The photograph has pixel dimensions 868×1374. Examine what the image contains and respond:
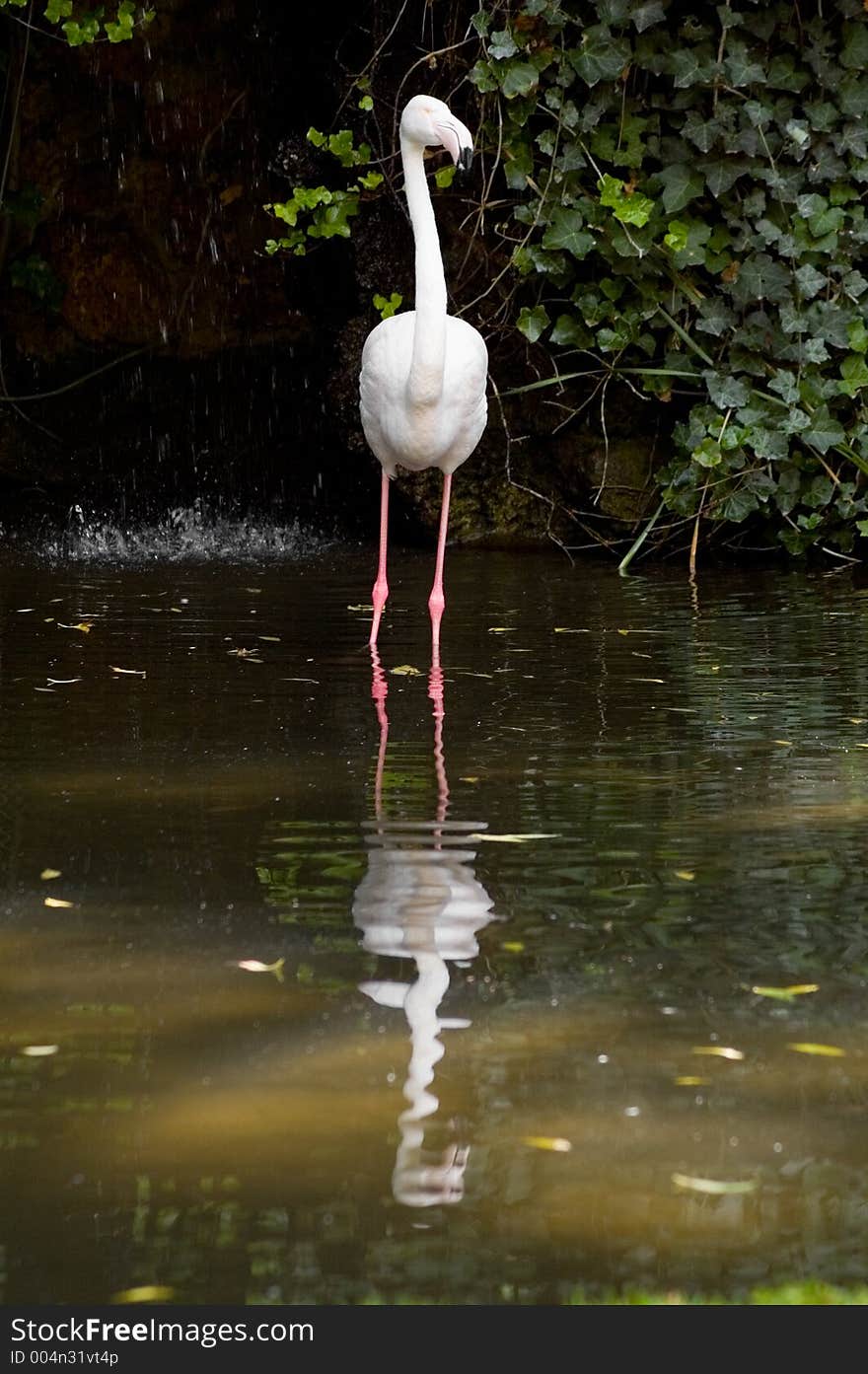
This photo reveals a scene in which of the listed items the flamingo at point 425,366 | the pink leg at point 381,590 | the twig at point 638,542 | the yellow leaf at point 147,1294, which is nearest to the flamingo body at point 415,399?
the flamingo at point 425,366

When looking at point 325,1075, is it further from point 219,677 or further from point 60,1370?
point 219,677

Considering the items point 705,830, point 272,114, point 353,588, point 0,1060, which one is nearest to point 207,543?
point 353,588

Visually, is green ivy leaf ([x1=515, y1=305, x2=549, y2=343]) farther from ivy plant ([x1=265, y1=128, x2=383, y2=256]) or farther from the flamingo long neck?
the flamingo long neck

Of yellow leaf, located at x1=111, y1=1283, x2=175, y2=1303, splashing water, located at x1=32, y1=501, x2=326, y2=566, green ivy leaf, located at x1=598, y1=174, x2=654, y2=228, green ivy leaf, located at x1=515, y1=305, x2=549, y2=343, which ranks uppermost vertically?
green ivy leaf, located at x1=598, y1=174, x2=654, y2=228

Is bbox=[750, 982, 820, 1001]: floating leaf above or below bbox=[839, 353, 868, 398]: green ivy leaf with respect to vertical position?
below

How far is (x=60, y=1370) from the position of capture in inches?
75.1

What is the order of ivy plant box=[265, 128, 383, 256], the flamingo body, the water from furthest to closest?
ivy plant box=[265, 128, 383, 256] < the flamingo body < the water

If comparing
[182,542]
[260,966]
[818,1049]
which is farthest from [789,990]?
[182,542]

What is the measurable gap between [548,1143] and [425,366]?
4616 millimetres

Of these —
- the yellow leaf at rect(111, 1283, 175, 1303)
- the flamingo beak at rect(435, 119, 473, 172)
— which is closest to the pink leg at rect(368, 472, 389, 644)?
the flamingo beak at rect(435, 119, 473, 172)

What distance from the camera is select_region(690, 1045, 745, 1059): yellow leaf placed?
8.75 feet

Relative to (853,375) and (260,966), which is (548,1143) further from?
(853,375)

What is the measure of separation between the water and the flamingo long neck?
1.33 meters

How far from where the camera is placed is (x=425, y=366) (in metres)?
6.73
